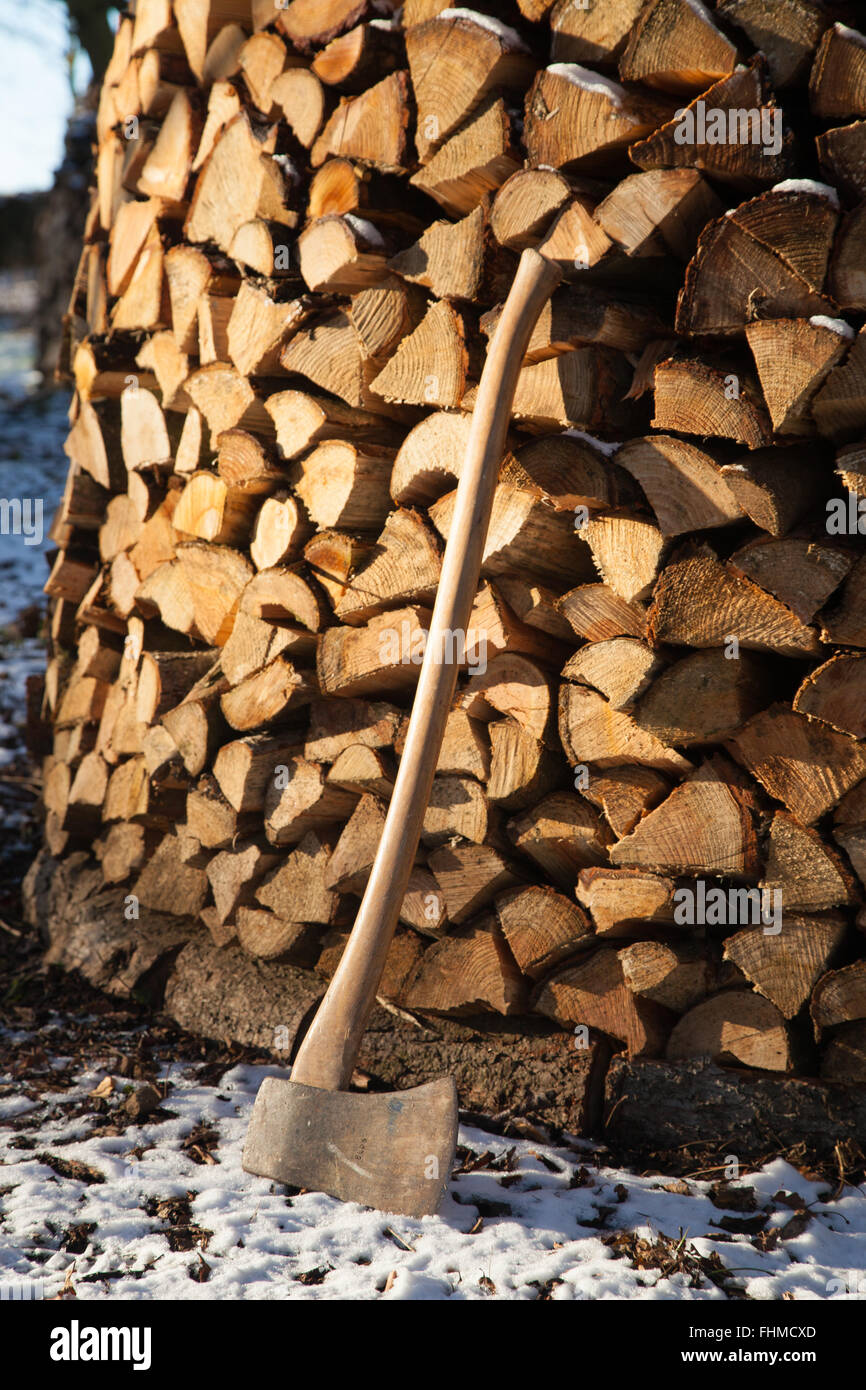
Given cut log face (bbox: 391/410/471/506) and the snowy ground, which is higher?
cut log face (bbox: 391/410/471/506)

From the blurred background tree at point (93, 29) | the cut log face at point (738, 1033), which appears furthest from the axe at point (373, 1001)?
the blurred background tree at point (93, 29)

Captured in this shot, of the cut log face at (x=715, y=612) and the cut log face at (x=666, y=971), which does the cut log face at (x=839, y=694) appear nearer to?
the cut log face at (x=715, y=612)

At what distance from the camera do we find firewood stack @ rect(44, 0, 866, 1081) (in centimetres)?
179

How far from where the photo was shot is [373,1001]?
195cm

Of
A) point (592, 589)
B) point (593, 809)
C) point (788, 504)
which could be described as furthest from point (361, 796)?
point (788, 504)

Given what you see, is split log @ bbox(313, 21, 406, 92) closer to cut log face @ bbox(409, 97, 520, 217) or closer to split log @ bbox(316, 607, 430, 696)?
cut log face @ bbox(409, 97, 520, 217)

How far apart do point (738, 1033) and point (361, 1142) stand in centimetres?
79

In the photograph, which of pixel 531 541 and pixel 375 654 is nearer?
pixel 531 541

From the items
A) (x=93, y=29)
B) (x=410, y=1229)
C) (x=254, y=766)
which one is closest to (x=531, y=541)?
(x=254, y=766)

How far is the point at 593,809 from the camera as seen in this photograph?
2.09 meters

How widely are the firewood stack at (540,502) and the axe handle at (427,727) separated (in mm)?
104

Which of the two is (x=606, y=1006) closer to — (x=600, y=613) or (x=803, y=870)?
(x=803, y=870)

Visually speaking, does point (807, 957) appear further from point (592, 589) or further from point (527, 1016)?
point (592, 589)

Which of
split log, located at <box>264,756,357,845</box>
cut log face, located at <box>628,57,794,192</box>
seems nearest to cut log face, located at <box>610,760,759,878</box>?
split log, located at <box>264,756,357,845</box>
